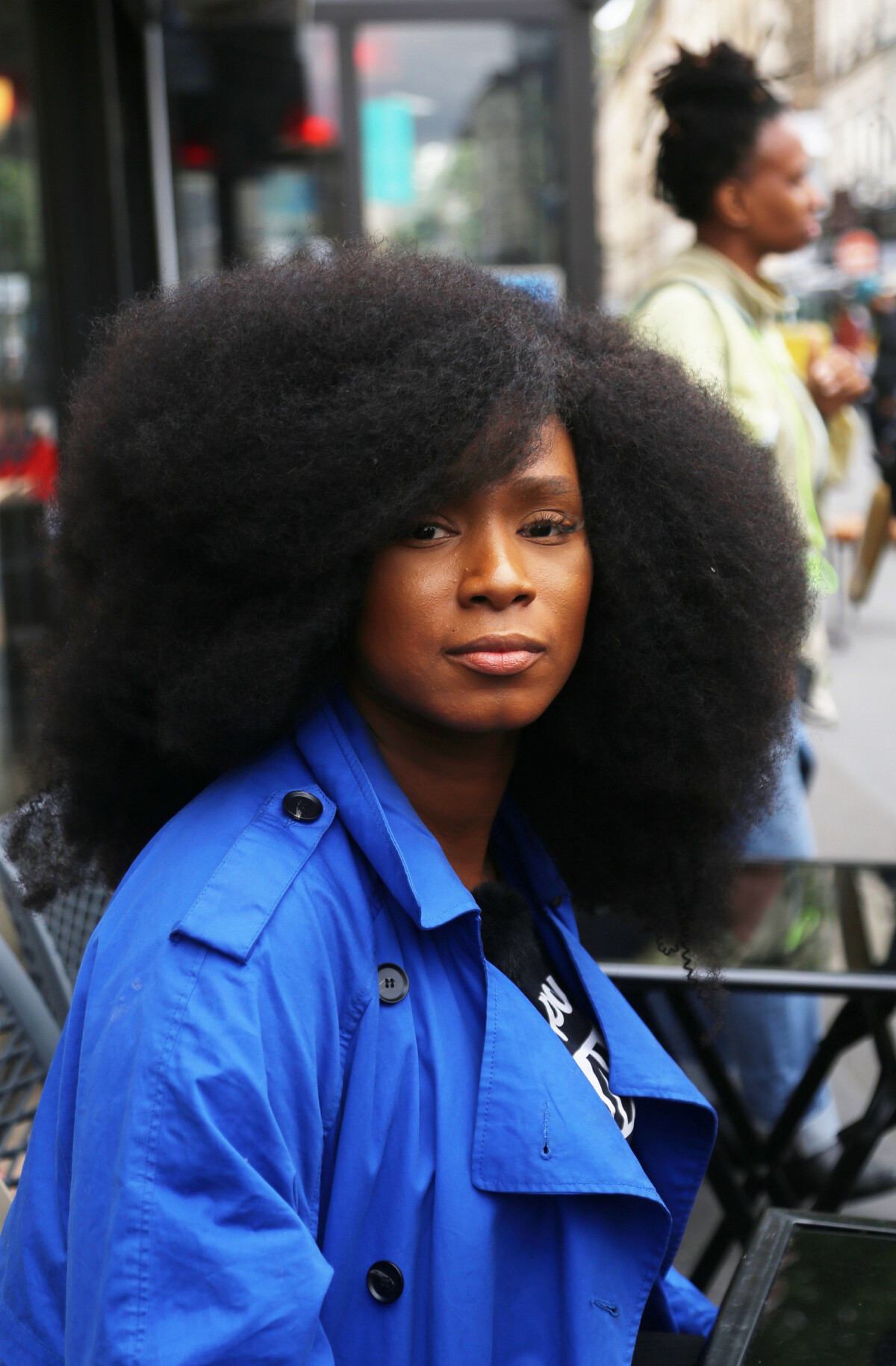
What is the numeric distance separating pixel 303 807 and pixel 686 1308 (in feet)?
2.59

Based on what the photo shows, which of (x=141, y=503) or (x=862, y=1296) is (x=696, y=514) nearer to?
(x=141, y=503)

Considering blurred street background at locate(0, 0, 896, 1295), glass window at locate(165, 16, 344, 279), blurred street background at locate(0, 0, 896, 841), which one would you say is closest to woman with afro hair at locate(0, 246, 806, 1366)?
blurred street background at locate(0, 0, 896, 1295)

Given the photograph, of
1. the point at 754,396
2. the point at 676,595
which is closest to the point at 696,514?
the point at 676,595

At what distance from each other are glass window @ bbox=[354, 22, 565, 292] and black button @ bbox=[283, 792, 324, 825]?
4.50 meters

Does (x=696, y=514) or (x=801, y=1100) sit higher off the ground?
(x=696, y=514)

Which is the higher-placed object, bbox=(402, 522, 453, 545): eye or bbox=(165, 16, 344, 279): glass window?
bbox=(165, 16, 344, 279): glass window

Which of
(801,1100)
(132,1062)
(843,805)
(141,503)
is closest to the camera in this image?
(132,1062)

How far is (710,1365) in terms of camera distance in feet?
4.07

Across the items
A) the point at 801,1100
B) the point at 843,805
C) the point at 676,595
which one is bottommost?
the point at 843,805

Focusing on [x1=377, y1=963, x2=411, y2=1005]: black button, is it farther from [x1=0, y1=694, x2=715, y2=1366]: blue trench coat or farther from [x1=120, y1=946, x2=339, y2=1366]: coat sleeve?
[x1=120, y1=946, x2=339, y2=1366]: coat sleeve

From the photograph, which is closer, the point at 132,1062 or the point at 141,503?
the point at 132,1062

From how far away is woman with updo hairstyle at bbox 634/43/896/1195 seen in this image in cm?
262

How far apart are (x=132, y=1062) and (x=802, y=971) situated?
1.39 metres

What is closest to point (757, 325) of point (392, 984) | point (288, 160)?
point (392, 984)
